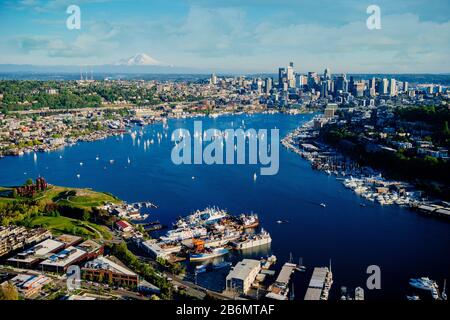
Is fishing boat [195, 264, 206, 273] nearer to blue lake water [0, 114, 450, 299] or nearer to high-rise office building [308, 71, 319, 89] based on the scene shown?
blue lake water [0, 114, 450, 299]

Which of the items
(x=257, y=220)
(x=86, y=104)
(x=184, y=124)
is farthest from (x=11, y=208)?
(x=86, y=104)

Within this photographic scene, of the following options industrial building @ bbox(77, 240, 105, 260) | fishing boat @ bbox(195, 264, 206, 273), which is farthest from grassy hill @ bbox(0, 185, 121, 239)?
fishing boat @ bbox(195, 264, 206, 273)

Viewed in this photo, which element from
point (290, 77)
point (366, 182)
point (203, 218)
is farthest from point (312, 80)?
point (203, 218)

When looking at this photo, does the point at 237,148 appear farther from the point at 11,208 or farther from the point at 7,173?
the point at 11,208

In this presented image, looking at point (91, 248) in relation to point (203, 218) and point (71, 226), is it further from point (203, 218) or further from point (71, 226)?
point (203, 218)

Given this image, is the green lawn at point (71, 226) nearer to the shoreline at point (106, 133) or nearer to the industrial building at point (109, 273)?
the industrial building at point (109, 273)
